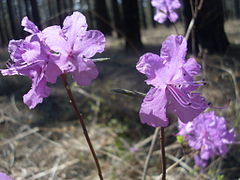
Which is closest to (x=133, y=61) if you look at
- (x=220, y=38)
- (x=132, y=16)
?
(x=220, y=38)

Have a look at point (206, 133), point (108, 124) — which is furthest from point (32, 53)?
point (108, 124)

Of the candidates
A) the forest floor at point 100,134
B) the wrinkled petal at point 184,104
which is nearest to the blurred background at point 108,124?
the forest floor at point 100,134

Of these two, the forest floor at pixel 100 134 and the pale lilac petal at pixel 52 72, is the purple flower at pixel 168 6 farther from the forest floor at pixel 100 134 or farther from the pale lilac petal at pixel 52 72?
the pale lilac petal at pixel 52 72

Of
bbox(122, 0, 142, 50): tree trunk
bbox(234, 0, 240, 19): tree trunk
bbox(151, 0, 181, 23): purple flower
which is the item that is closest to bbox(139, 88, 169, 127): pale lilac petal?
bbox(151, 0, 181, 23): purple flower

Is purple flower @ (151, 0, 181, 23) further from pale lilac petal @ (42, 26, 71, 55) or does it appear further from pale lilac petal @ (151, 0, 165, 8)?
pale lilac petal @ (42, 26, 71, 55)

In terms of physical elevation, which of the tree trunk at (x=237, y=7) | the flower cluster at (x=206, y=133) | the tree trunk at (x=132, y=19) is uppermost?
the flower cluster at (x=206, y=133)

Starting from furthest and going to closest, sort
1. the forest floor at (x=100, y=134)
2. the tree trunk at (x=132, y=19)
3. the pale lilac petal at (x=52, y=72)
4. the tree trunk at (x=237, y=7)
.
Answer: the tree trunk at (x=237, y=7)
the tree trunk at (x=132, y=19)
the forest floor at (x=100, y=134)
the pale lilac petal at (x=52, y=72)

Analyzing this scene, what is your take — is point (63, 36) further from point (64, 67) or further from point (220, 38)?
point (220, 38)

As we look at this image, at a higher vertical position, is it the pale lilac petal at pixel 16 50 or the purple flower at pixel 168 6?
the pale lilac petal at pixel 16 50
